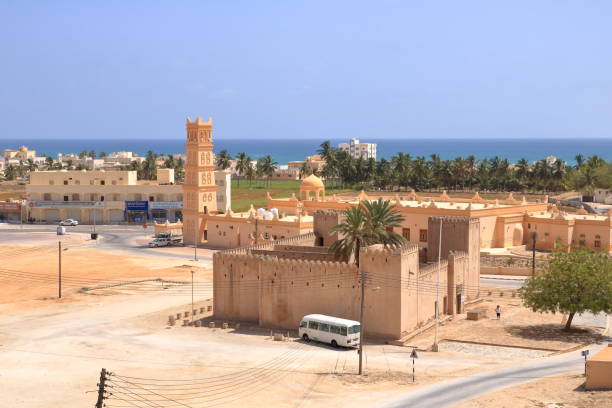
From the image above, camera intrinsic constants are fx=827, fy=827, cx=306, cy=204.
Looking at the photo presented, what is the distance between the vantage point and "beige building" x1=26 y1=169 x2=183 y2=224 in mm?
112062

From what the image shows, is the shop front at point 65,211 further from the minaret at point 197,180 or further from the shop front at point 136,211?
the minaret at point 197,180

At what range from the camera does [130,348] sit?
44.5 meters

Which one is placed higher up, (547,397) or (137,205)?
(137,205)

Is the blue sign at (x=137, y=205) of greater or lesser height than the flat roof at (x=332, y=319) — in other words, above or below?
above

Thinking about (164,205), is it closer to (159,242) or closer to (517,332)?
(159,242)

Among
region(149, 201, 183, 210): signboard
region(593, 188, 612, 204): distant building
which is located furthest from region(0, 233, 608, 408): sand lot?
region(593, 188, 612, 204): distant building

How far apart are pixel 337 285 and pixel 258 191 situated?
105 meters

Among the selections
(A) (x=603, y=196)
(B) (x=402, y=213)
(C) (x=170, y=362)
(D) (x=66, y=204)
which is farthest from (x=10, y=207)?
(C) (x=170, y=362)

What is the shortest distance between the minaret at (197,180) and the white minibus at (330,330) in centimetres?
4717

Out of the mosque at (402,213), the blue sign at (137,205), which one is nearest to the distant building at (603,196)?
the mosque at (402,213)

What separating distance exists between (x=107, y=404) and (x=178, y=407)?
2.93m

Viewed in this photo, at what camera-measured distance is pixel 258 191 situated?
150750mm

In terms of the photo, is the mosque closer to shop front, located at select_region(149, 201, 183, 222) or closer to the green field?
shop front, located at select_region(149, 201, 183, 222)

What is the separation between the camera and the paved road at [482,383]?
3319 cm
